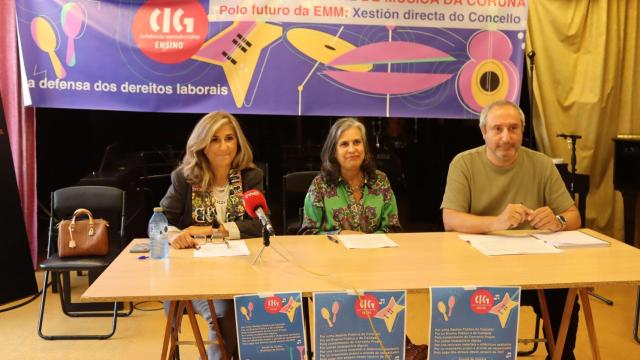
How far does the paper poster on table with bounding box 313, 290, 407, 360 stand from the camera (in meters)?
1.93

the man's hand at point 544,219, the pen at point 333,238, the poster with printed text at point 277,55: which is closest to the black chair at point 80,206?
the poster with printed text at point 277,55

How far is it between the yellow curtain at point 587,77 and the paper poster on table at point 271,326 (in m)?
3.29

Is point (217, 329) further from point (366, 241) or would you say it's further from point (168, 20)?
point (168, 20)

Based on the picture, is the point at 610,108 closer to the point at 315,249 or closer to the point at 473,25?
the point at 473,25

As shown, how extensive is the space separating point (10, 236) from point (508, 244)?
3133 millimetres

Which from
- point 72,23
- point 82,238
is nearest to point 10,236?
point 82,238

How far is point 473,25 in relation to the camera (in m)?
4.34

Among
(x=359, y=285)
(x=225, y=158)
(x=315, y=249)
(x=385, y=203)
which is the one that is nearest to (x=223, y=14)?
(x=225, y=158)

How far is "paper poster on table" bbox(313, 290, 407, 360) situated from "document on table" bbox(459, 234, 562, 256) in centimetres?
61

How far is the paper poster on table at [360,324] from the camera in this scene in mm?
1934

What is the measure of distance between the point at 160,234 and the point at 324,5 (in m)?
2.37

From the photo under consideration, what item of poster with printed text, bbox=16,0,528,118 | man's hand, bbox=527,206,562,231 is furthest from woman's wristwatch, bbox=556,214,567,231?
poster with printed text, bbox=16,0,528,118

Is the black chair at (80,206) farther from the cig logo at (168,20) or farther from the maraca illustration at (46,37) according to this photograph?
the cig logo at (168,20)

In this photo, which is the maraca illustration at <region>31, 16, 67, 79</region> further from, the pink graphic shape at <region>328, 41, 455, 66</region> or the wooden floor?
the pink graphic shape at <region>328, 41, 455, 66</region>
